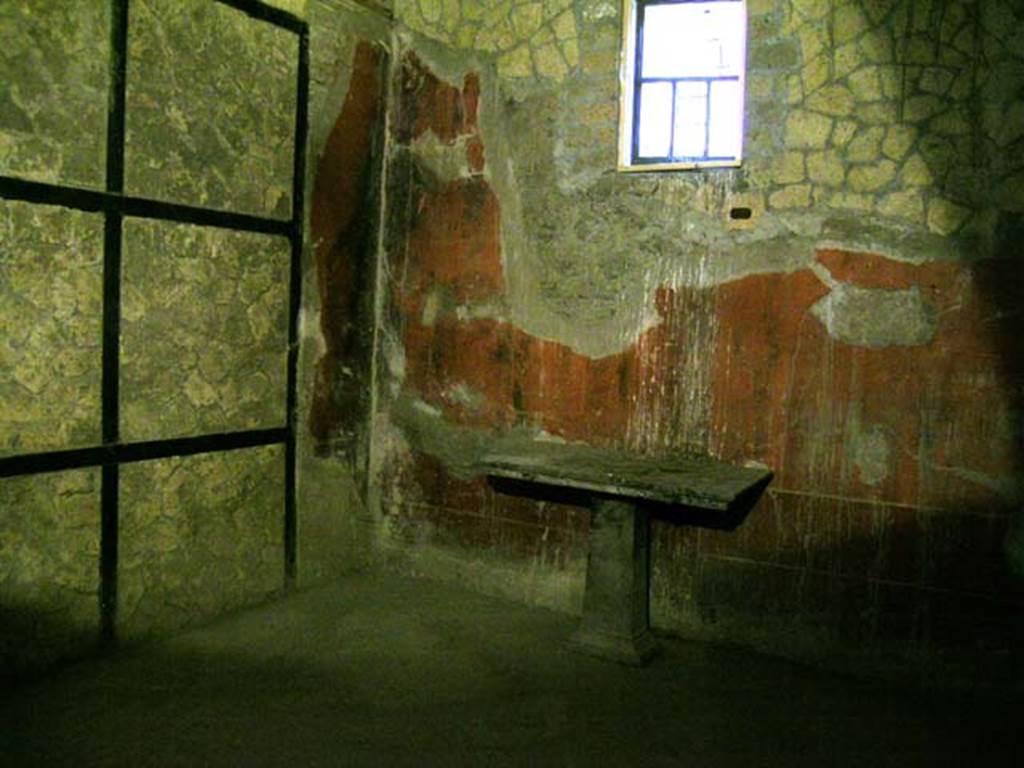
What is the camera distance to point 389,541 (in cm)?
456

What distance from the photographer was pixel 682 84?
12.3 ft

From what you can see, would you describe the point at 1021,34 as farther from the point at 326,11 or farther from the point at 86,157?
the point at 86,157

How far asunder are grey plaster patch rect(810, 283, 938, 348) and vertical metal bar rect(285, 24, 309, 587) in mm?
2231

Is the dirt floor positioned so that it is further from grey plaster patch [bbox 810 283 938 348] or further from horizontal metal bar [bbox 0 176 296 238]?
horizontal metal bar [bbox 0 176 296 238]

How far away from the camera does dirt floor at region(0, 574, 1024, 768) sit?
2756mm

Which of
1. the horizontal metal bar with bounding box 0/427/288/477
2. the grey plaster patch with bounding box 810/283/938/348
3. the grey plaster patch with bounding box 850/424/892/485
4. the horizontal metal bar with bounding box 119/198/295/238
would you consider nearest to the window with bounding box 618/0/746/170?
the grey plaster patch with bounding box 810/283/938/348

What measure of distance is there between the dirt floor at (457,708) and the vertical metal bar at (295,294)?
0.40m

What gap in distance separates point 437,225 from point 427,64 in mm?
783

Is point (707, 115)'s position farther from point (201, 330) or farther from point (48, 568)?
point (48, 568)

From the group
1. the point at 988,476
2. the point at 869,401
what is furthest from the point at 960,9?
the point at 988,476

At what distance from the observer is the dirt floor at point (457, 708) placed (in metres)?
2.76

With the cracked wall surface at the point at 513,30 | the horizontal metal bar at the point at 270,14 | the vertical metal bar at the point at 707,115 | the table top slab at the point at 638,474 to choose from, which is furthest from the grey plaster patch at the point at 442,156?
the table top slab at the point at 638,474

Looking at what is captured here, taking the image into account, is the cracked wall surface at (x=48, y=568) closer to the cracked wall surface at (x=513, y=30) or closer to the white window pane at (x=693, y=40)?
the cracked wall surface at (x=513, y=30)

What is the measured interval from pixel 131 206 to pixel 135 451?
0.93m
